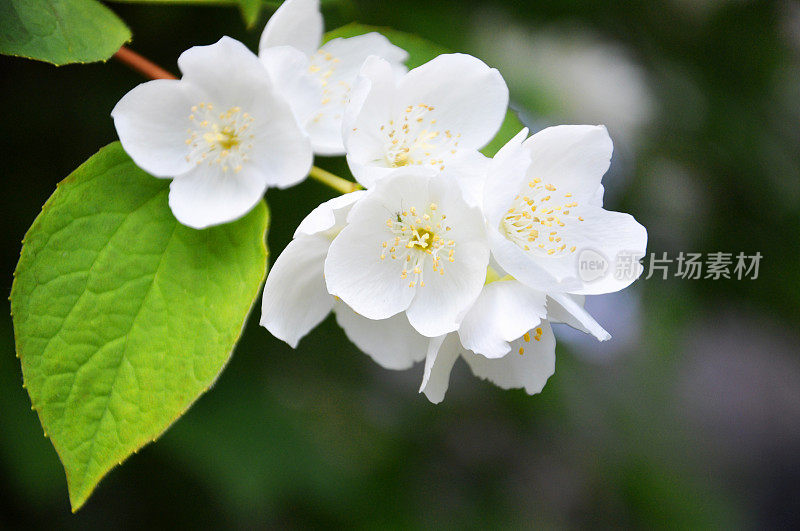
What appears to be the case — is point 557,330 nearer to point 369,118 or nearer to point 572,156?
point 572,156

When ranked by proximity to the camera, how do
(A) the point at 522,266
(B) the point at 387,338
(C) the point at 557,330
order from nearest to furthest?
(A) the point at 522,266
(B) the point at 387,338
(C) the point at 557,330

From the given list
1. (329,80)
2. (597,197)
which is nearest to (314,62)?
(329,80)

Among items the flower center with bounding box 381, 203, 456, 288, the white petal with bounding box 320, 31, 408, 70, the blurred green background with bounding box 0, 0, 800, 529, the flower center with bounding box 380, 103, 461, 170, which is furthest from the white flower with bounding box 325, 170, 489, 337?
the blurred green background with bounding box 0, 0, 800, 529

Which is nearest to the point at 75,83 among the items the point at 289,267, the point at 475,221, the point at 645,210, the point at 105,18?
the point at 105,18

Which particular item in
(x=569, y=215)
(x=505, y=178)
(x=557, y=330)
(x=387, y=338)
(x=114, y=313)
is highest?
(x=505, y=178)

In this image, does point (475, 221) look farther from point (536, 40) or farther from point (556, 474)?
point (556, 474)
